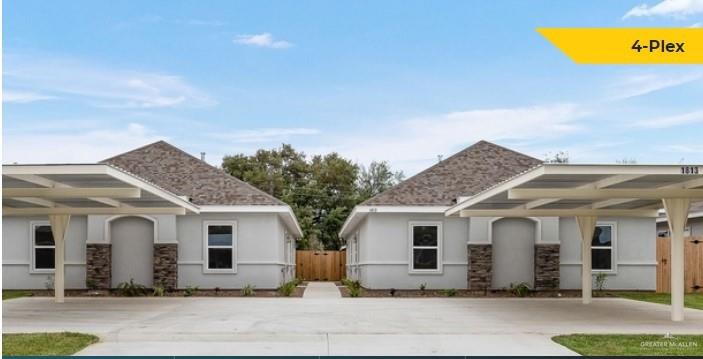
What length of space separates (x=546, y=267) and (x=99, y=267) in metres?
13.0

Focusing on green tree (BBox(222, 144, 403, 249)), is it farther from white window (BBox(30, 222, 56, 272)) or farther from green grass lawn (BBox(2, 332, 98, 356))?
green grass lawn (BBox(2, 332, 98, 356))

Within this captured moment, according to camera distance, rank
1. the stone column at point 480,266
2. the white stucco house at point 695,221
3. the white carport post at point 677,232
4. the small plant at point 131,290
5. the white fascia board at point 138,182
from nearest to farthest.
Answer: the white fascia board at point 138,182 → the white carport post at point 677,232 → the small plant at point 131,290 → the stone column at point 480,266 → the white stucco house at point 695,221

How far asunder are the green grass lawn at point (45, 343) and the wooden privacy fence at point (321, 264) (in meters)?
27.9

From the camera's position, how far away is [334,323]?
48.0ft

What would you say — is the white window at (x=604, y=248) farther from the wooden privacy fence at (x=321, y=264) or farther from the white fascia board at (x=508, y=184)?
the wooden privacy fence at (x=321, y=264)

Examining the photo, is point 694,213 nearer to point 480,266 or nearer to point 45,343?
point 480,266

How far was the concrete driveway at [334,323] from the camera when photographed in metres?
11.4

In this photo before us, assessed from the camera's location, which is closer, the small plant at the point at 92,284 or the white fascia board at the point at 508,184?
the white fascia board at the point at 508,184

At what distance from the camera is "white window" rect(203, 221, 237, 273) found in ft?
78.9

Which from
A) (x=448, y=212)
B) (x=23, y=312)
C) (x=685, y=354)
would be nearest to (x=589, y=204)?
(x=448, y=212)

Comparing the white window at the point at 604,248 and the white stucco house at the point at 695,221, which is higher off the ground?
the white stucco house at the point at 695,221

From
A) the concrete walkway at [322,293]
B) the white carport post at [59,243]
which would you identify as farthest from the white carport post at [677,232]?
the white carport post at [59,243]

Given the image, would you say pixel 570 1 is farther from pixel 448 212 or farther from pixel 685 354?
pixel 448 212

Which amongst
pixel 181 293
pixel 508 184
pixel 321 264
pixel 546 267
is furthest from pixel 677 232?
pixel 321 264
